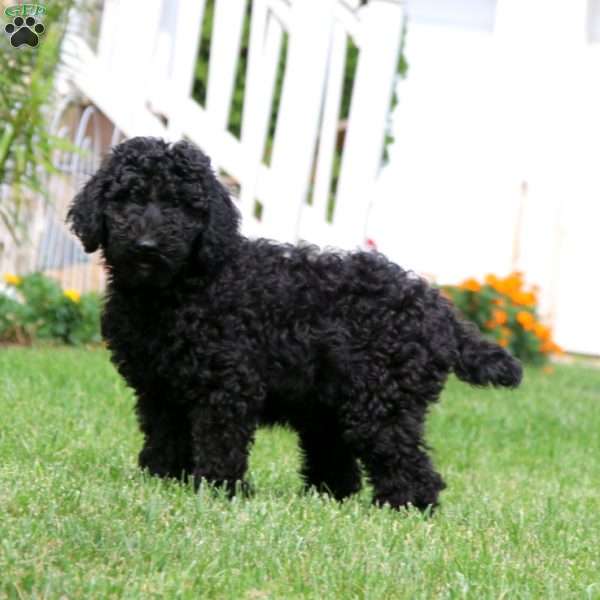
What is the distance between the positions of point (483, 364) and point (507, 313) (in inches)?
253

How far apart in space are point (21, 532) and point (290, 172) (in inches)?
215

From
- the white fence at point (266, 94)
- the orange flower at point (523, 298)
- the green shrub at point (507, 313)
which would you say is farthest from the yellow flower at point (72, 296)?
the orange flower at point (523, 298)

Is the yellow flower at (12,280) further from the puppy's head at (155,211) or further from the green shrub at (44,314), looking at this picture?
the puppy's head at (155,211)

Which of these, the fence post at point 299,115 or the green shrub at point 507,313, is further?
the green shrub at point 507,313

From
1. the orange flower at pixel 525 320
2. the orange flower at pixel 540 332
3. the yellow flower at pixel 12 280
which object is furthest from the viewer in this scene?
the orange flower at pixel 540 332

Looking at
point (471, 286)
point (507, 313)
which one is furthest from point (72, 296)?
point (507, 313)

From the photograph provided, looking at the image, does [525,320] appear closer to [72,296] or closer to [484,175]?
[484,175]

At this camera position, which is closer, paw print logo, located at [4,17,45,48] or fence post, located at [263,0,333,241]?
paw print logo, located at [4,17,45,48]

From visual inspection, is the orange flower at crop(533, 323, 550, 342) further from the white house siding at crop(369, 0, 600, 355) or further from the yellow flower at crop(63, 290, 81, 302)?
the yellow flower at crop(63, 290, 81, 302)

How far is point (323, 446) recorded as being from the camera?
5461 millimetres

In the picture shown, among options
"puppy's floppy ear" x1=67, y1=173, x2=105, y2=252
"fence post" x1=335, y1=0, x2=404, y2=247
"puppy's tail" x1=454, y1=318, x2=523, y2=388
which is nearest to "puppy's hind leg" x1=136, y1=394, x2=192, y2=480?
"puppy's floppy ear" x1=67, y1=173, x2=105, y2=252

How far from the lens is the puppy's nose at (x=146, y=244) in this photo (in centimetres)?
471

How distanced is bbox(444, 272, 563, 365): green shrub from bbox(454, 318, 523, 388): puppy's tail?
6.09 m

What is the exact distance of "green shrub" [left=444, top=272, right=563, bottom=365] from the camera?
11469mm
